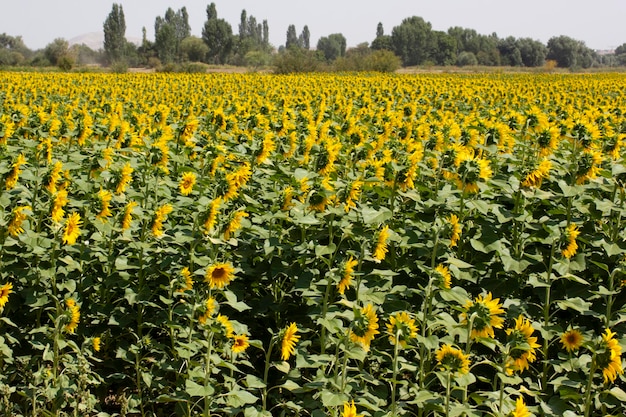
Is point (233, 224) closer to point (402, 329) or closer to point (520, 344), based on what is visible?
point (402, 329)

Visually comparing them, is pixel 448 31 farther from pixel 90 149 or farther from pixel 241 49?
pixel 90 149

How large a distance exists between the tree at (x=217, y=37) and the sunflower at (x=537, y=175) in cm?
8098

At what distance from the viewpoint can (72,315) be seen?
326 cm

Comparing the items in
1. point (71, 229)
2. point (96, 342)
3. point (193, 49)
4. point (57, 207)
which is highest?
point (193, 49)

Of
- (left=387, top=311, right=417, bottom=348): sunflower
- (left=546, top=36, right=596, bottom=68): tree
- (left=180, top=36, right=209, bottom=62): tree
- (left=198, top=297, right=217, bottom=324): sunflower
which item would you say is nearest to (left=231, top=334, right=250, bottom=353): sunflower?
(left=198, top=297, right=217, bottom=324): sunflower

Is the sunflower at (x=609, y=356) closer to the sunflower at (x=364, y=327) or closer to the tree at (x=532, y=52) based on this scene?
the sunflower at (x=364, y=327)

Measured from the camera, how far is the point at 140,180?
14.7 feet

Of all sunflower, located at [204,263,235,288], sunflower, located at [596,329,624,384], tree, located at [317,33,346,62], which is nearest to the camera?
sunflower, located at [596,329,624,384]

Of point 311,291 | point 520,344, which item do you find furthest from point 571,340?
point 311,291

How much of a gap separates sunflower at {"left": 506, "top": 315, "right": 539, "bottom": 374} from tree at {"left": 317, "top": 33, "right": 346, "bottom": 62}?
373 ft

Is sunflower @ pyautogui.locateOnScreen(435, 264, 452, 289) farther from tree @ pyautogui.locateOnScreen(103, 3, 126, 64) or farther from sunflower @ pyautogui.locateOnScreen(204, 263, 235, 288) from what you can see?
tree @ pyautogui.locateOnScreen(103, 3, 126, 64)

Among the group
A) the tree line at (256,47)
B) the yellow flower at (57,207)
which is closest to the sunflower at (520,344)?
the yellow flower at (57,207)

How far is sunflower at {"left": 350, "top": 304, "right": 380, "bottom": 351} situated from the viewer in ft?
8.93

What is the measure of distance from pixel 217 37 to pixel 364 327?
271 feet
